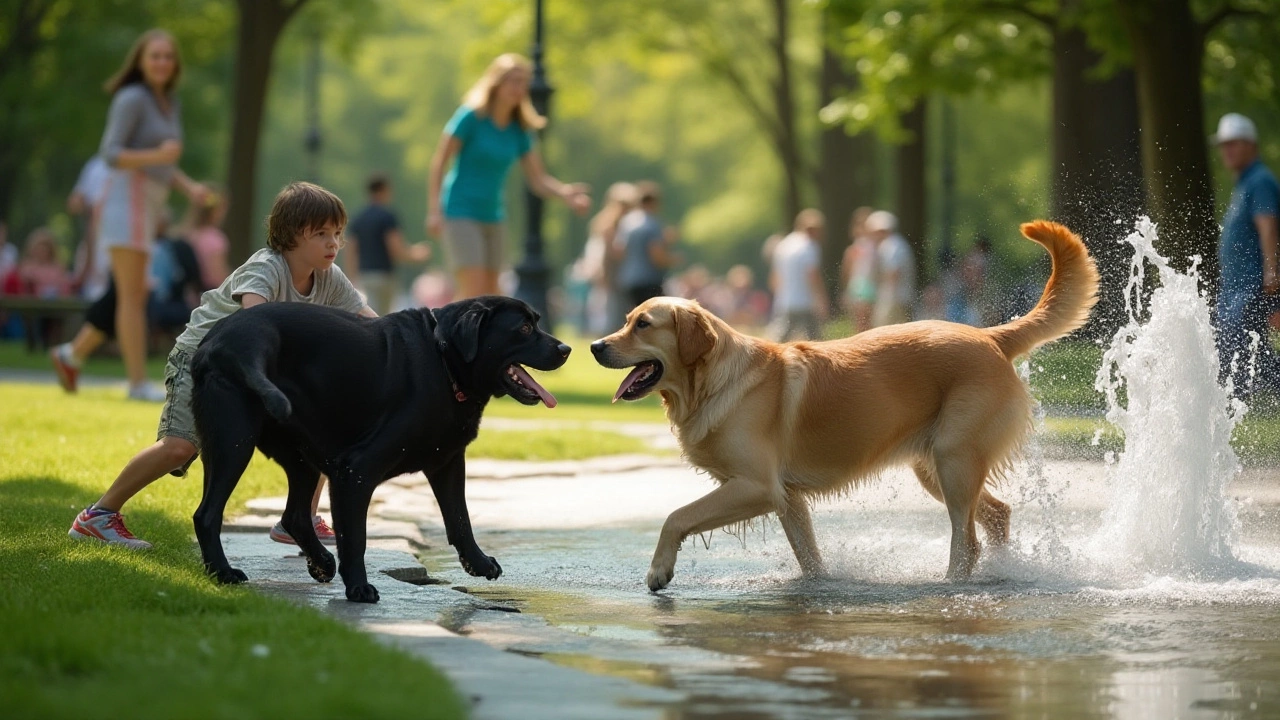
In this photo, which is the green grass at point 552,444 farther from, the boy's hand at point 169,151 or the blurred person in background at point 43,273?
the blurred person in background at point 43,273

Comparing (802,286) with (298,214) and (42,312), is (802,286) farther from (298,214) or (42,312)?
(298,214)

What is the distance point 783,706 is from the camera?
452cm

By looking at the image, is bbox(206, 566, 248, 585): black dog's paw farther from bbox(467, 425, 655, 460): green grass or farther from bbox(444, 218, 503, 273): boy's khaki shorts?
bbox(444, 218, 503, 273): boy's khaki shorts

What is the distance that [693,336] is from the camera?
7.11 m

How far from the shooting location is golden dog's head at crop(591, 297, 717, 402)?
7.11m

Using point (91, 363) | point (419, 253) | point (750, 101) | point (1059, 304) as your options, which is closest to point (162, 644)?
point (1059, 304)

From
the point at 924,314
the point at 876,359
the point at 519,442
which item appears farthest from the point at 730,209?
the point at 876,359

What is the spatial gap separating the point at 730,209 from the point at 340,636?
175ft

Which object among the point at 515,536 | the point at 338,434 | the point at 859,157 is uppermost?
the point at 859,157

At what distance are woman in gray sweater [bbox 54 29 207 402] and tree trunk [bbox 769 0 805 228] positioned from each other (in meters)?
23.3

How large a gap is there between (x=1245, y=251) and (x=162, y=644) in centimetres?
926

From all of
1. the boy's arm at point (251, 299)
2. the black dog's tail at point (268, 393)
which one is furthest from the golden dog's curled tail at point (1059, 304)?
the black dog's tail at point (268, 393)

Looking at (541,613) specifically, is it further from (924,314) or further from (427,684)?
(924,314)

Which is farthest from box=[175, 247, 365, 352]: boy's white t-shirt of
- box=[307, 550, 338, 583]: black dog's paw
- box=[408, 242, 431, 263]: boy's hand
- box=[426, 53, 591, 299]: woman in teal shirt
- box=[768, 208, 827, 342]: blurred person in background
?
box=[768, 208, 827, 342]: blurred person in background
